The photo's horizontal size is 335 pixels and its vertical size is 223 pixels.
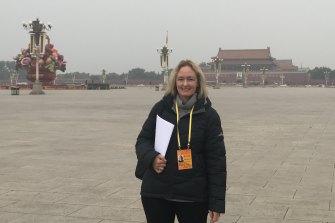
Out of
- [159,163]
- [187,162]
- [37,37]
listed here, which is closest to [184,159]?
[187,162]

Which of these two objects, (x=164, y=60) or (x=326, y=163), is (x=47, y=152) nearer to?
(x=326, y=163)

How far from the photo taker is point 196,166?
2.58m

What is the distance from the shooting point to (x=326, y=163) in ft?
24.9

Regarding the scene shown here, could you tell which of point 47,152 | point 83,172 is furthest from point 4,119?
point 83,172

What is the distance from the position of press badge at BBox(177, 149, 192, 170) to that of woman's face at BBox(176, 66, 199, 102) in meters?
0.32

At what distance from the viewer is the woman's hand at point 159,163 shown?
8.39 feet

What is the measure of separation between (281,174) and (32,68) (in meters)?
56.6

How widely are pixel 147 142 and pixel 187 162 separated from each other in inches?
12.6

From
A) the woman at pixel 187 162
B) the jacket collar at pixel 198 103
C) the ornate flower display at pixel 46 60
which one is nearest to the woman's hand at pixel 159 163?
the woman at pixel 187 162

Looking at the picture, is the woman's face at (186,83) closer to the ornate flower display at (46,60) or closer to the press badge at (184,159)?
the press badge at (184,159)

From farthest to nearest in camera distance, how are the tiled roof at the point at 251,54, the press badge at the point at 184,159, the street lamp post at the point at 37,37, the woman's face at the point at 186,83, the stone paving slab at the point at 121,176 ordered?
the tiled roof at the point at 251,54
the street lamp post at the point at 37,37
the stone paving slab at the point at 121,176
the woman's face at the point at 186,83
the press badge at the point at 184,159

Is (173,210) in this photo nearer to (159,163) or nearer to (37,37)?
(159,163)

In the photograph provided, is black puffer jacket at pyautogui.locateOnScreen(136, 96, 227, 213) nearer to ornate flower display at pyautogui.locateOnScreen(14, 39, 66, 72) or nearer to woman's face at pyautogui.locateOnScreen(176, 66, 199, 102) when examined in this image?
woman's face at pyautogui.locateOnScreen(176, 66, 199, 102)

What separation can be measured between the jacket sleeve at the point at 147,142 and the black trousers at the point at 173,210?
23 centimetres
